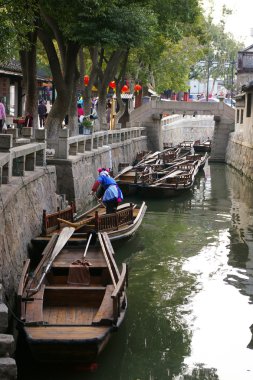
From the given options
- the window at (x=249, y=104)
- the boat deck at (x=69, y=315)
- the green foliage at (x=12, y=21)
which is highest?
the green foliage at (x=12, y=21)

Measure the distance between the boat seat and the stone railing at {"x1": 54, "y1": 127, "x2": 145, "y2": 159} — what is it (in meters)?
9.63

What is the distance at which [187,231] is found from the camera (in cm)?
1920

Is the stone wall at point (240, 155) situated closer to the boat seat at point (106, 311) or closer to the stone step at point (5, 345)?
the boat seat at point (106, 311)

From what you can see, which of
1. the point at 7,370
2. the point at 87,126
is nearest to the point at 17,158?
the point at 7,370

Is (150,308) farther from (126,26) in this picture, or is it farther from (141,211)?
(126,26)

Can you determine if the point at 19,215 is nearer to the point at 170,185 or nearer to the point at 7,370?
the point at 7,370

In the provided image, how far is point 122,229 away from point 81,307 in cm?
552

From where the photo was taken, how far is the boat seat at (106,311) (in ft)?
28.7

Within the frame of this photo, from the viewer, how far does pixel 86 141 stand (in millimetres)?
22938

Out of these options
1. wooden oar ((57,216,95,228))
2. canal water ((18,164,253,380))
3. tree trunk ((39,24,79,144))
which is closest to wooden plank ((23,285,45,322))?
canal water ((18,164,253,380))

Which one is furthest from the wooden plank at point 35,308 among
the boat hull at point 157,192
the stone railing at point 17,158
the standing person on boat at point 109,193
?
the boat hull at point 157,192

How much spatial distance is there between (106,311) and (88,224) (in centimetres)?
607

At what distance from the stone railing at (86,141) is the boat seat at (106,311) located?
379 inches

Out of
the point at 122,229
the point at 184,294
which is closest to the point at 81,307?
the point at 184,294
